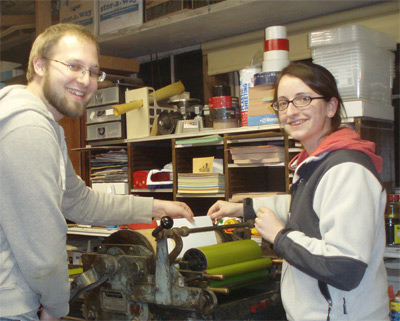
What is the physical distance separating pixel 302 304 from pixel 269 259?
55 cm

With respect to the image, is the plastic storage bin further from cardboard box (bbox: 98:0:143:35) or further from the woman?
cardboard box (bbox: 98:0:143:35)

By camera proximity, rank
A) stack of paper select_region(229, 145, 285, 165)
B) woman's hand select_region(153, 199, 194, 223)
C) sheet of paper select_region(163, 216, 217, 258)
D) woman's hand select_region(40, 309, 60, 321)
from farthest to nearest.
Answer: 1. stack of paper select_region(229, 145, 285, 165)
2. woman's hand select_region(153, 199, 194, 223)
3. sheet of paper select_region(163, 216, 217, 258)
4. woman's hand select_region(40, 309, 60, 321)

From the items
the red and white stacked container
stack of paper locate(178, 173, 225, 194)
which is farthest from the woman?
stack of paper locate(178, 173, 225, 194)

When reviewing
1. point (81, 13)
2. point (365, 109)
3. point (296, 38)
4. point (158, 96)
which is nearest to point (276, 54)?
point (296, 38)

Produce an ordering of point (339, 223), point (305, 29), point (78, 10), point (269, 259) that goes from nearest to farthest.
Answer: point (339, 223), point (269, 259), point (305, 29), point (78, 10)

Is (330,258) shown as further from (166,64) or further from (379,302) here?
(166,64)

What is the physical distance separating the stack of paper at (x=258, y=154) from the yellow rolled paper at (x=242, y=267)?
90 centimetres

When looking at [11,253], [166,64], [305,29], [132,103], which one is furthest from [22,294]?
[166,64]

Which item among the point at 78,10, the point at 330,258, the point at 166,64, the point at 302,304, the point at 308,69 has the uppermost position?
the point at 78,10

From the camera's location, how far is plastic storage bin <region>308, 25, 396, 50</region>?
2.48 meters

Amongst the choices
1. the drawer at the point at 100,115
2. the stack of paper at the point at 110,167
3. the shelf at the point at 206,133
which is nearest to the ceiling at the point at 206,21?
the drawer at the point at 100,115

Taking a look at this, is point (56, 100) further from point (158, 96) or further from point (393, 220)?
point (158, 96)

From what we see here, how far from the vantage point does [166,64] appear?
13.2 ft

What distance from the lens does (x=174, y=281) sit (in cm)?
167
